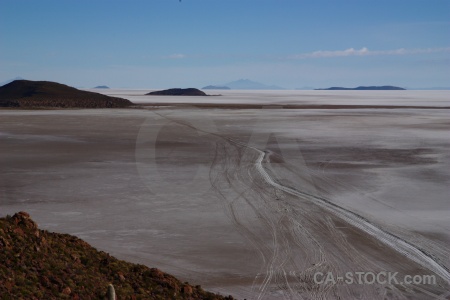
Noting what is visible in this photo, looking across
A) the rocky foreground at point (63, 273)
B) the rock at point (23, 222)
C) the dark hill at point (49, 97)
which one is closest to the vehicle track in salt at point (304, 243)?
the rocky foreground at point (63, 273)

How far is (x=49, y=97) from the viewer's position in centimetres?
8544

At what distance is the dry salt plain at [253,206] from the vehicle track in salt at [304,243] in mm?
30

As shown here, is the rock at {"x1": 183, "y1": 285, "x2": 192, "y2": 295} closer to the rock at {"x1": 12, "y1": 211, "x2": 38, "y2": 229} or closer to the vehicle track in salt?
the vehicle track in salt

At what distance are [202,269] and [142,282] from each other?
2151mm

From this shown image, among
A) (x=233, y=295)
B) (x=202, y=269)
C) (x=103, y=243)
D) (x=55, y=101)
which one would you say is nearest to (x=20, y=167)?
(x=103, y=243)

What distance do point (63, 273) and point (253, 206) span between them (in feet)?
26.8

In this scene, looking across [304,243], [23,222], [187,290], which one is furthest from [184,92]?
[187,290]

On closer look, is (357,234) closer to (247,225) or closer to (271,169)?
(247,225)

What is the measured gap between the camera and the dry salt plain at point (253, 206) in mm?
11445

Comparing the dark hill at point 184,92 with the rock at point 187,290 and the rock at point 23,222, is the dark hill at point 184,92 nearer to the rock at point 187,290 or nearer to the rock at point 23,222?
the rock at point 23,222

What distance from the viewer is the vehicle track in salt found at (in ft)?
34.2

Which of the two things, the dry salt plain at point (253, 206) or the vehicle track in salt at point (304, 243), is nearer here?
the vehicle track in salt at point (304, 243)

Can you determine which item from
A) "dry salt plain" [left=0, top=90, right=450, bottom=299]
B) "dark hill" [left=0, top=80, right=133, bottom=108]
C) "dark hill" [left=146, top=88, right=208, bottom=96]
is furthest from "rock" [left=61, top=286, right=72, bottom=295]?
"dark hill" [left=146, top=88, right=208, bottom=96]

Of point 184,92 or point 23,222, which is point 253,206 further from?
point 184,92
